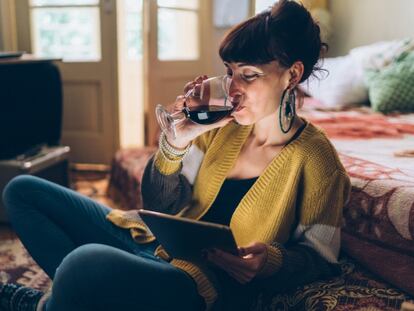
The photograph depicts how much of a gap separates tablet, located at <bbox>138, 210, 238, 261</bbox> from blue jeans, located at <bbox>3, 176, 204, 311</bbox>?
0.21 feet

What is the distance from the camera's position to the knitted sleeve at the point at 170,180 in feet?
3.65

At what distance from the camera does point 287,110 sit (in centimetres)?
107

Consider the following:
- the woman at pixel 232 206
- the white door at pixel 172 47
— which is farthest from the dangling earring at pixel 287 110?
the white door at pixel 172 47

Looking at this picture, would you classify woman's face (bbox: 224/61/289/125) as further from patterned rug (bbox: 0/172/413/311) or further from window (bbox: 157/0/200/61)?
window (bbox: 157/0/200/61)

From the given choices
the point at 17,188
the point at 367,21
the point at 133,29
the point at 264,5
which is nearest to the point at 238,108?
the point at 17,188

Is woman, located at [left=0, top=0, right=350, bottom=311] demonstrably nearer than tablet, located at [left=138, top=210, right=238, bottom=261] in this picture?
No

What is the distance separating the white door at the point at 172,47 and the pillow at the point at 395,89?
128 centimetres

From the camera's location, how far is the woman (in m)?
0.91

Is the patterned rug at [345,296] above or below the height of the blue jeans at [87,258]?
below

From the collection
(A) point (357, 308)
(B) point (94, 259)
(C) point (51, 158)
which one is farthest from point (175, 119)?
(C) point (51, 158)

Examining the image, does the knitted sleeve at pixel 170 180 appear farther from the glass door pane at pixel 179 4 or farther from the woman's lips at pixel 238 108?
the glass door pane at pixel 179 4

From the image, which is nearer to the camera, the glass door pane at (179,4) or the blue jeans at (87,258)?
the blue jeans at (87,258)

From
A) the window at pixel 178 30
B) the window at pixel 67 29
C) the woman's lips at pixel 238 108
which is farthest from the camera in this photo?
the window at pixel 178 30

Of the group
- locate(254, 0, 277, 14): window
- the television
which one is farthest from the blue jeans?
the television
